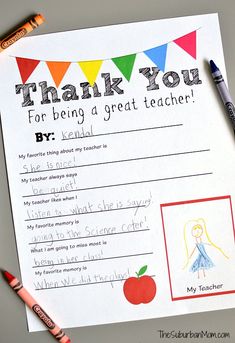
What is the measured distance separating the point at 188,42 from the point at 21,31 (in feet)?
0.81

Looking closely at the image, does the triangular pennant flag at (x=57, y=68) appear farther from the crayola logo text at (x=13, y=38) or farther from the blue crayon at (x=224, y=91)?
the blue crayon at (x=224, y=91)

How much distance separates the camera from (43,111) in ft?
2.84

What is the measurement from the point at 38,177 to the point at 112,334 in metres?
0.26

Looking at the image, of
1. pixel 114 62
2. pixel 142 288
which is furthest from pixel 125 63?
pixel 142 288

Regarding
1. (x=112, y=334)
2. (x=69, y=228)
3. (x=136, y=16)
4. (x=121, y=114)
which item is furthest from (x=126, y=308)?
(x=136, y=16)

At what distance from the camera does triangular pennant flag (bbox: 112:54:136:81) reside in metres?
0.86

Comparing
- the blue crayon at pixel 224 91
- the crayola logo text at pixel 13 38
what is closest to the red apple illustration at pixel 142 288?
the blue crayon at pixel 224 91

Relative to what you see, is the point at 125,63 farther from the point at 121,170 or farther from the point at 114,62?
the point at 121,170

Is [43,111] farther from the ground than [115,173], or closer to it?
farther from the ground

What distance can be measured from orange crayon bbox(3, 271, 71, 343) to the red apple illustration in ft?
0.38

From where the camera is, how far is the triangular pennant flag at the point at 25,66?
0.86 m

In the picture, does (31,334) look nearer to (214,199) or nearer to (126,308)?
(126,308)

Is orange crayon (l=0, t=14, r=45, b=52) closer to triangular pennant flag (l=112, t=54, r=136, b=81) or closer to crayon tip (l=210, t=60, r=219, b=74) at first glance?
triangular pennant flag (l=112, t=54, r=136, b=81)

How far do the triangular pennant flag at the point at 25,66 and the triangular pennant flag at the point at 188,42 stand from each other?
212 mm
